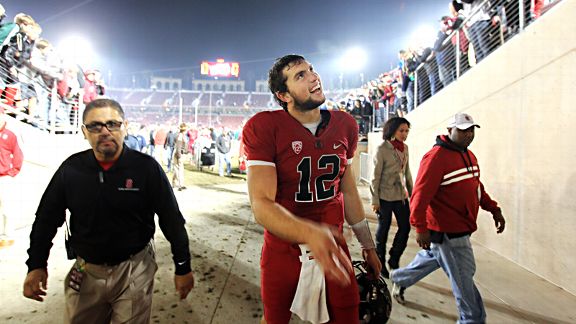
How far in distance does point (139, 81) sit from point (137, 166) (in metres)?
83.2

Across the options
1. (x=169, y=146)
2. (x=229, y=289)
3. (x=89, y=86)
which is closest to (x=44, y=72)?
(x=89, y=86)

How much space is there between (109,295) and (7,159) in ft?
14.6

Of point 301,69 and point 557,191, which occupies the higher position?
point 301,69

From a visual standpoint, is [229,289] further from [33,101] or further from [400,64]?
[400,64]

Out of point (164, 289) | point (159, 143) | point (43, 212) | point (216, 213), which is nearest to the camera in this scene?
point (43, 212)

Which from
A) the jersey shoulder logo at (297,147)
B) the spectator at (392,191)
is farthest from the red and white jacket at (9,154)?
the spectator at (392,191)

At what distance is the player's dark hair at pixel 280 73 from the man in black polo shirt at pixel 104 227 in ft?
3.47

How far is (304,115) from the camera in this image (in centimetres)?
196

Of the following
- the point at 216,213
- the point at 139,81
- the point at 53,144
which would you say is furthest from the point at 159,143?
the point at 139,81

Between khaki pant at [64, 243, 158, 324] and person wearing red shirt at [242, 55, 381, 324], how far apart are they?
2.95 ft

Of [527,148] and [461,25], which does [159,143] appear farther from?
[527,148]

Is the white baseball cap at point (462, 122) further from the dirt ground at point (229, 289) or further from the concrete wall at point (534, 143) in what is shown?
the dirt ground at point (229, 289)

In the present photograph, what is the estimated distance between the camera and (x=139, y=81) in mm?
75188

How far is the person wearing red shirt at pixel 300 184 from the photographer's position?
1.68m
